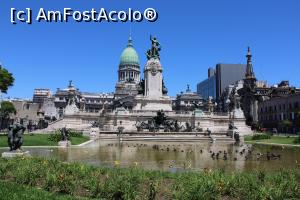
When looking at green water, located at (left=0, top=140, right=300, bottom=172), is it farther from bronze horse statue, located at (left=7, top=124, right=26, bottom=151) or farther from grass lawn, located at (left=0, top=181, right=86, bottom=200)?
grass lawn, located at (left=0, top=181, right=86, bottom=200)

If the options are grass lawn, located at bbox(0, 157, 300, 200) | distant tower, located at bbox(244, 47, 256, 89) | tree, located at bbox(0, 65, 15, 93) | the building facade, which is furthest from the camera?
distant tower, located at bbox(244, 47, 256, 89)

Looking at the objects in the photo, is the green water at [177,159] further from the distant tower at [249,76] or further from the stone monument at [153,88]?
the distant tower at [249,76]

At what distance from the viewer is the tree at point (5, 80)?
200 feet

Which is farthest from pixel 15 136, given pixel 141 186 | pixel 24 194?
pixel 141 186

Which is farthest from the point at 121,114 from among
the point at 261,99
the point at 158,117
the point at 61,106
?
the point at 61,106

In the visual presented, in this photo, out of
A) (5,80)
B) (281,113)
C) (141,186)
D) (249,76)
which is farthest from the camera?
(249,76)

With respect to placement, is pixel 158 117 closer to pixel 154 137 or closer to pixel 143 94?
pixel 154 137

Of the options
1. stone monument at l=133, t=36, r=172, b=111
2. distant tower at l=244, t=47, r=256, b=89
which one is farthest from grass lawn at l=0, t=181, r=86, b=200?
distant tower at l=244, t=47, r=256, b=89

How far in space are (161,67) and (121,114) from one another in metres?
18.5

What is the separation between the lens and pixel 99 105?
198 meters

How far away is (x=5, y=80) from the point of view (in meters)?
61.9

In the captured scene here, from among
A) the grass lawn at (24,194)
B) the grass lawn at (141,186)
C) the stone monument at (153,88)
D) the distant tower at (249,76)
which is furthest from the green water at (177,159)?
the distant tower at (249,76)

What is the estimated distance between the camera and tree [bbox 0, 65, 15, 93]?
200 feet

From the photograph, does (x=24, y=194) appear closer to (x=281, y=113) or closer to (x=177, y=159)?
(x=177, y=159)
